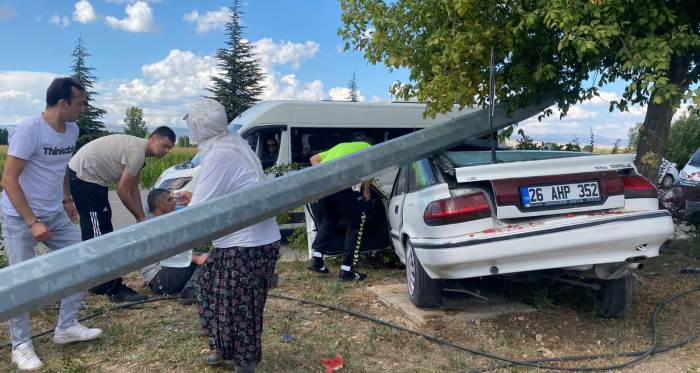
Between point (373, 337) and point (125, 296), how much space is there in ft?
8.11

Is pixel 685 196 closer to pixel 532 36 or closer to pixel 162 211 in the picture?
pixel 532 36

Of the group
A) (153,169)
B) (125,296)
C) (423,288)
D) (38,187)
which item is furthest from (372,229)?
(153,169)

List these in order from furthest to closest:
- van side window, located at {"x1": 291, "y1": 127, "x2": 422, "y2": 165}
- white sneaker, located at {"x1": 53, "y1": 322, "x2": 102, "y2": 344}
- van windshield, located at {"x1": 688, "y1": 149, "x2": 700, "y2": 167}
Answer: van windshield, located at {"x1": 688, "y1": 149, "x2": 700, "y2": 167} → van side window, located at {"x1": 291, "y1": 127, "x2": 422, "y2": 165} → white sneaker, located at {"x1": 53, "y1": 322, "x2": 102, "y2": 344}

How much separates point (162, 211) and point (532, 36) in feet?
12.7

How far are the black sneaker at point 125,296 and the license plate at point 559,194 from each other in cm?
355

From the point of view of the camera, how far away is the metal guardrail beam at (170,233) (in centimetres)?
221

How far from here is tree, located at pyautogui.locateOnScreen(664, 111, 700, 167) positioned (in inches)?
789

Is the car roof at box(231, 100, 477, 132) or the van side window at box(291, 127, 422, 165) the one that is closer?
the car roof at box(231, 100, 477, 132)

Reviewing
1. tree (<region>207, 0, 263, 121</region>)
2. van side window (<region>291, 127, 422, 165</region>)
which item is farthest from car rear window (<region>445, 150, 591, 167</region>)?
tree (<region>207, 0, 263, 121</region>)

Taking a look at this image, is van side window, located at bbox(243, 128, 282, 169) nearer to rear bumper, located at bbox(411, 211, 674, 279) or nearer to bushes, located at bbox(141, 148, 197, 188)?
rear bumper, located at bbox(411, 211, 674, 279)

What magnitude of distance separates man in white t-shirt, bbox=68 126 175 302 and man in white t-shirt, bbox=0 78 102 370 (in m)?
0.85

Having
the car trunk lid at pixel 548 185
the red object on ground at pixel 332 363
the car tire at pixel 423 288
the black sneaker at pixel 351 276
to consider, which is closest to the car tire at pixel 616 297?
the car trunk lid at pixel 548 185

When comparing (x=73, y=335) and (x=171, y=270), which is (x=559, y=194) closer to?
(x=171, y=270)

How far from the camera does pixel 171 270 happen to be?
5.19m
